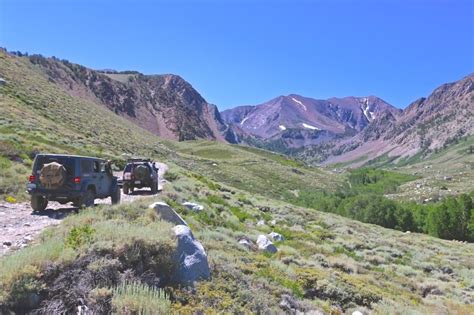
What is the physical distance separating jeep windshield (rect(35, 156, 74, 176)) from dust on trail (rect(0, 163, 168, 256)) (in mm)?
1624

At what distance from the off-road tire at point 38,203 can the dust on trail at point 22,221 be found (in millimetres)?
189

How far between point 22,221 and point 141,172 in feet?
38.8

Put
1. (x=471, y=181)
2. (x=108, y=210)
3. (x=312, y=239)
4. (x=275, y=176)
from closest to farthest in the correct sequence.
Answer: (x=108, y=210) → (x=312, y=239) → (x=275, y=176) → (x=471, y=181)

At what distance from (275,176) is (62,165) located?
348 feet

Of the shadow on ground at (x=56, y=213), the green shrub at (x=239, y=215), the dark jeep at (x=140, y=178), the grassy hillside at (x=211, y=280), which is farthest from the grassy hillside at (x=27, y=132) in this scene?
the green shrub at (x=239, y=215)

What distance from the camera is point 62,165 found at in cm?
1445

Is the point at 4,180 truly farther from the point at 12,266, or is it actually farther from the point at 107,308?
the point at 107,308

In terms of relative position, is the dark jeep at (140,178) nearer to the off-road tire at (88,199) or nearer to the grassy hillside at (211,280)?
the grassy hillside at (211,280)

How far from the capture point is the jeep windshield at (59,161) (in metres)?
14.5

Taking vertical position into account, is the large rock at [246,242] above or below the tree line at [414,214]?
above

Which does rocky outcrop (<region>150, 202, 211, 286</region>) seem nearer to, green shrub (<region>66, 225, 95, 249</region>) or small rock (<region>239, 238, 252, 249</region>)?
green shrub (<region>66, 225, 95, 249</region>)

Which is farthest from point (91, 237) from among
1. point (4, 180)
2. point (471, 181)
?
point (471, 181)

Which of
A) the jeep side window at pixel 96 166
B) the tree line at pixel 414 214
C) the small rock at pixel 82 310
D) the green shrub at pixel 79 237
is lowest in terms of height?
the tree line at pixel 414 214

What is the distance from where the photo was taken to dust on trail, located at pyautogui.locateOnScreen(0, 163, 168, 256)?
1023cm
